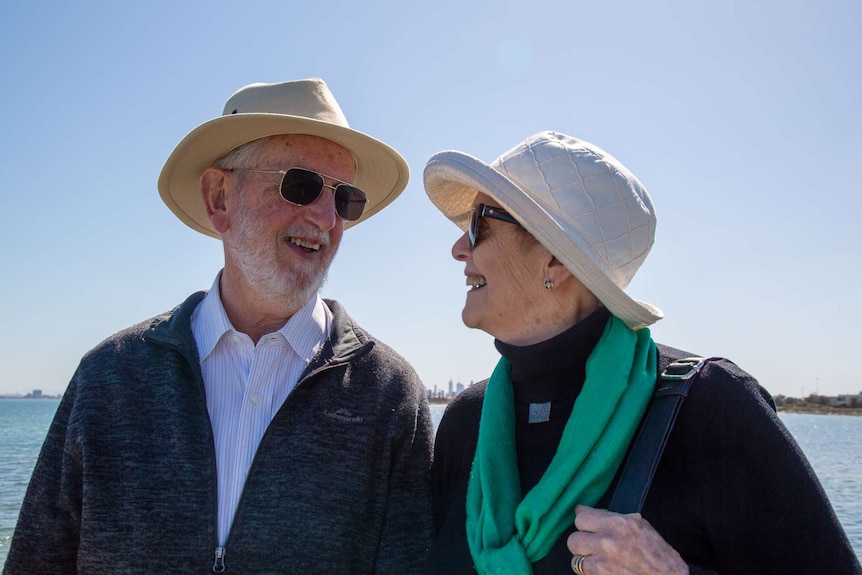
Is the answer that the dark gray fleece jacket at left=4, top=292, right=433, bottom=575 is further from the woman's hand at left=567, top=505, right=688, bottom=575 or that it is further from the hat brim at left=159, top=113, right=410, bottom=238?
the woman's hand at left=567, top=505, right=688, bottom=575

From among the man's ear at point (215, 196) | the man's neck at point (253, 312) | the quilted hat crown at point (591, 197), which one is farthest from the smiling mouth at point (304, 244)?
the quilted hat crown at point (591, 197)

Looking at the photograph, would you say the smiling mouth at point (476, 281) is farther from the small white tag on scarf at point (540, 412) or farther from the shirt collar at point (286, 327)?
the shirt collar at point (286, 327)

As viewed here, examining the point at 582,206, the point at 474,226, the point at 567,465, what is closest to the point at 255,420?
the point at 474,226

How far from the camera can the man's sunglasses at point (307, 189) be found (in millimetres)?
3260

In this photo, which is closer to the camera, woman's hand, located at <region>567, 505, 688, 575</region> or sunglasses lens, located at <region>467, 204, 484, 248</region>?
woman's hand, located at <region>567, 505, 688, 575</region>

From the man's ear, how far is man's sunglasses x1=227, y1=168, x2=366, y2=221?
12 cm

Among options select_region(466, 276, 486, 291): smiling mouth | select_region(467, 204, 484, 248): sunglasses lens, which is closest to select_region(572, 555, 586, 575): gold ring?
select_region(466, 276, 486, 291): smiling mouth

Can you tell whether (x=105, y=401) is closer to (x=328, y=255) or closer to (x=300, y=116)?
(x=328, y=255)

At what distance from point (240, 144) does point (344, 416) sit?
1.45m

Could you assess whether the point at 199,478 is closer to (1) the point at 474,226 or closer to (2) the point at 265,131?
(1) the point at 474,226

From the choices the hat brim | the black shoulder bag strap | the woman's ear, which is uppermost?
the hat brim

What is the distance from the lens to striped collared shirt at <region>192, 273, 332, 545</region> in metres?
2.82

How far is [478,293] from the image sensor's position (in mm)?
2822

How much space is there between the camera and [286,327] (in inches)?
123
